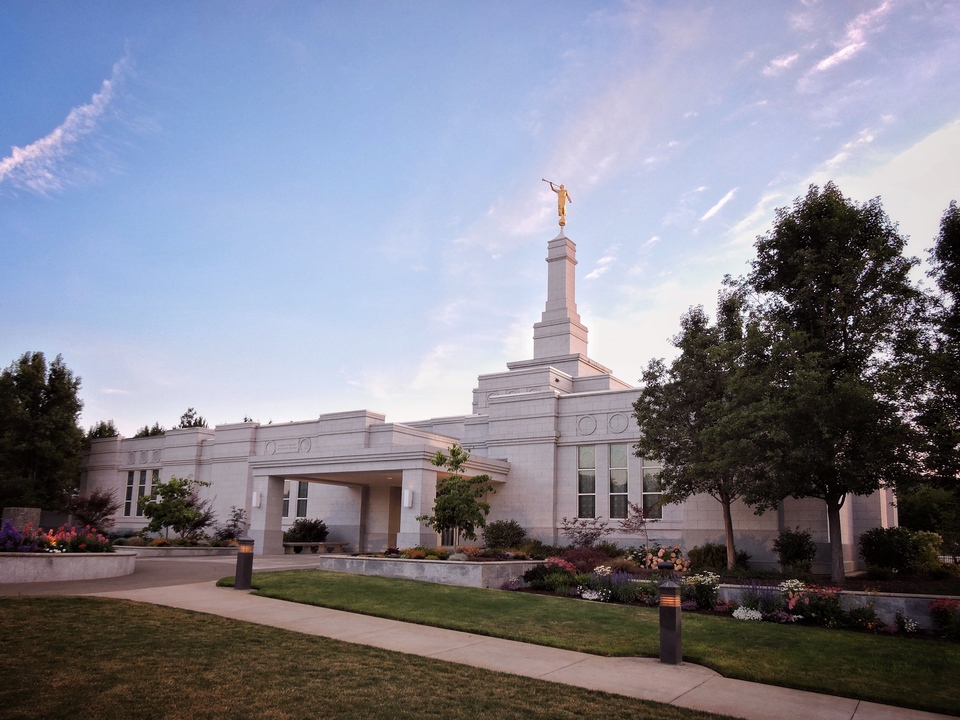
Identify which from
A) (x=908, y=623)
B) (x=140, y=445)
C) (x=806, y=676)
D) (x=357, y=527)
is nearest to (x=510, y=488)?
(x=357, y=527)

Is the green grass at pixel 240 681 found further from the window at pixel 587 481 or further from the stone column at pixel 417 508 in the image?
the window at pixel 587 481

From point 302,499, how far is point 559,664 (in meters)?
29.1

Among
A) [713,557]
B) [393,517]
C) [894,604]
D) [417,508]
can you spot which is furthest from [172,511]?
[894,604]

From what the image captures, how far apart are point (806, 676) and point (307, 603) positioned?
8.94 metres

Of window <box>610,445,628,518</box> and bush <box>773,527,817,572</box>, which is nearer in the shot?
bush <box>773,527,817,572</box>

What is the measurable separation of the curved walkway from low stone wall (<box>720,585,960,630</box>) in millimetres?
5508

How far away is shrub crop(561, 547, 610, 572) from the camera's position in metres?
20.0

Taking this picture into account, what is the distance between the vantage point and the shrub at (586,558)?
20.0m

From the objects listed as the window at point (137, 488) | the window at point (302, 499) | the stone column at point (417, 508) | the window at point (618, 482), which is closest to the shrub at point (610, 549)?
the window at point (618, 482)

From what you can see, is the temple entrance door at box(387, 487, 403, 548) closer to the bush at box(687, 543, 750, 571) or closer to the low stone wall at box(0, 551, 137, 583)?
the bush at box(687, 543, 750, 571)

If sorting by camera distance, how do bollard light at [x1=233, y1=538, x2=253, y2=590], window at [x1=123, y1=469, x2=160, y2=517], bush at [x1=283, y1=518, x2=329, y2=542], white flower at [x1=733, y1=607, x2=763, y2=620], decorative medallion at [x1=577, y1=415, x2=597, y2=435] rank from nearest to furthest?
white flower at [x1=733, y1=607, x2=763, y2=620] < bollard light at [x1=233, y1=538, x2=253, y2=590] < decorative medallion at [x1=577, y1=415, x2=597, y2=435] < bush at [x1=283, y1=518, x2=329, y2=542] < window at [x1=123, y1=469, x2=160, y2=517]

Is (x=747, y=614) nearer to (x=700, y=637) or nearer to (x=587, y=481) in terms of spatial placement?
(x=700, y=637)

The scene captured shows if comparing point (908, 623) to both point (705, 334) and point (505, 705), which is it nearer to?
point (505, 705)

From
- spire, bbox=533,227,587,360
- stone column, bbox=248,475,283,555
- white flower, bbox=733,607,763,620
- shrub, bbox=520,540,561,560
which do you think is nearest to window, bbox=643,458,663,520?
shrub, bbox=520,540,561,560
